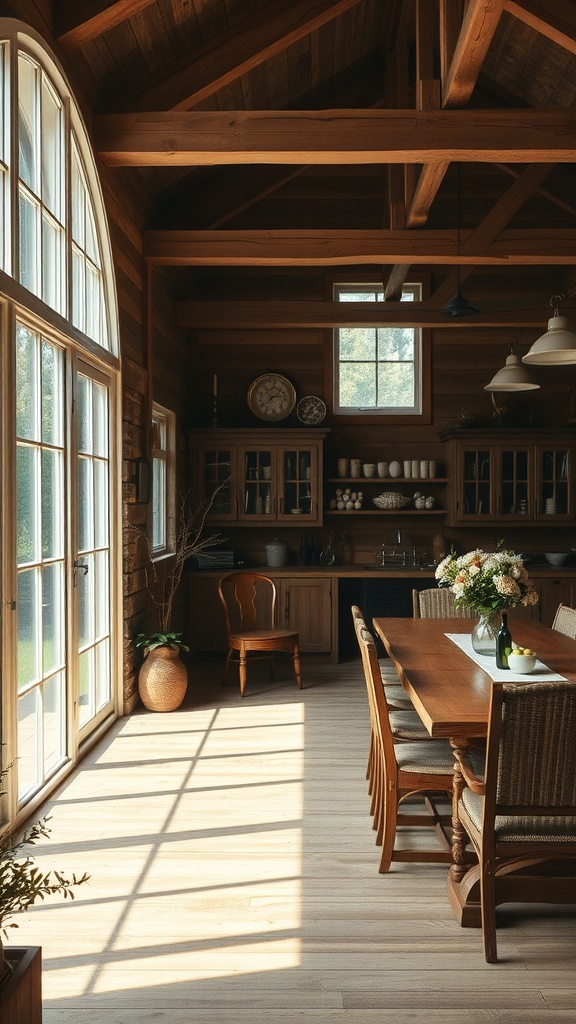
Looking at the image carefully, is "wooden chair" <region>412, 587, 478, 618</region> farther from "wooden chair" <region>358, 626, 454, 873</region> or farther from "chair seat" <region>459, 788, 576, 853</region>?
"chair seat" <region>459, 788, 576, 853</region>

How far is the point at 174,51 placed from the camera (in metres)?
5.11

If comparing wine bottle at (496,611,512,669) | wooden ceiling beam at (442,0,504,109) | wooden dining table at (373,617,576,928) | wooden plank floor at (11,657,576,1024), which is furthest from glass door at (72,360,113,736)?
wooden ceiling beam at (442,0,504,109)

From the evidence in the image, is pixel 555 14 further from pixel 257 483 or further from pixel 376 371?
pixel 257 483

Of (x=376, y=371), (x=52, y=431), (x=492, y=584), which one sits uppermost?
(x=376, y=371)

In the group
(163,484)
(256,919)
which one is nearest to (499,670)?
(256,919)

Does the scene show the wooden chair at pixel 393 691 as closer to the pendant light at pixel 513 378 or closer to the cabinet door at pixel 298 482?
the pendant light at pixel 513 378

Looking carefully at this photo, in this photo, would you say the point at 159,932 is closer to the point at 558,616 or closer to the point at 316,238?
the point at 558,616

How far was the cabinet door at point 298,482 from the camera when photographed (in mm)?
7676

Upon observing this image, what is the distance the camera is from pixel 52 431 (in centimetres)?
420

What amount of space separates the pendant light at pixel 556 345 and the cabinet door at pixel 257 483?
3549mm

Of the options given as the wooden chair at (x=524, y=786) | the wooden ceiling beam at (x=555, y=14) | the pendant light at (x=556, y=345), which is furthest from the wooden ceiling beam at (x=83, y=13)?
the wooden chair at (x=524, y=786)

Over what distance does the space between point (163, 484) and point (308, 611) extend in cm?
172

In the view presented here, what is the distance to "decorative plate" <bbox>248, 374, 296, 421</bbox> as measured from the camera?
799 centimetres

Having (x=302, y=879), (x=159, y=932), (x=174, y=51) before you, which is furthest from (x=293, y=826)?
(x=174, y=51)
